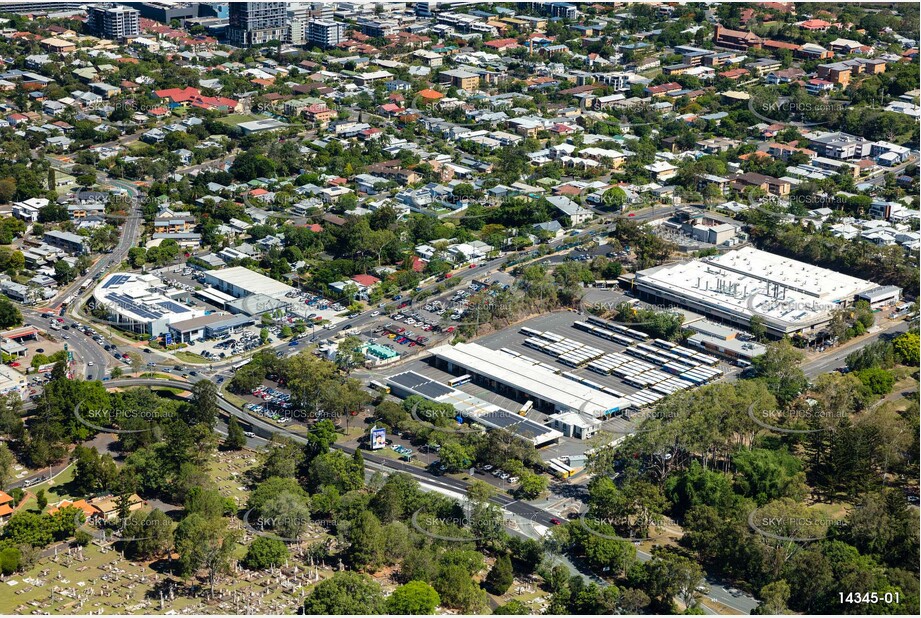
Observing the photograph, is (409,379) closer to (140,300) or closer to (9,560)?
(140,300)

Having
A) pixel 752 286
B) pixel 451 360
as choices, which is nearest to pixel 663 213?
pixel 752 286

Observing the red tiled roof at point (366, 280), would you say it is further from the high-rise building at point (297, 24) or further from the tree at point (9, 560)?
the high-rise building at point (297, 24)

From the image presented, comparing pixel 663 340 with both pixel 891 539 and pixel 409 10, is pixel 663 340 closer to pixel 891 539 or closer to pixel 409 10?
pixel 891 539

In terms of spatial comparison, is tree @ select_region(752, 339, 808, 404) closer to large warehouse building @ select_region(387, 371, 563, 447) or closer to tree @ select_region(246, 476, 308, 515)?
large warehouse building @ select_region(387, 371, 563, 447)

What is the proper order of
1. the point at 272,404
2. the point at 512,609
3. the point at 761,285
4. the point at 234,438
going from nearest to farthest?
the point at 512,609 < the point at 234,438 < the point at 272,404 < the point at 761,285

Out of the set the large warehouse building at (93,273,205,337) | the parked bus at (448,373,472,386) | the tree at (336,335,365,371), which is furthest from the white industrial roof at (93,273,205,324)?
the parked bus at (448,373,472,386)

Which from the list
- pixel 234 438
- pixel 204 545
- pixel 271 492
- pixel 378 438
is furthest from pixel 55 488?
pixel 378 438
